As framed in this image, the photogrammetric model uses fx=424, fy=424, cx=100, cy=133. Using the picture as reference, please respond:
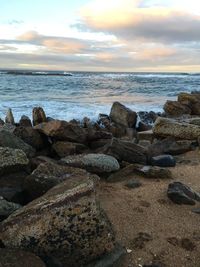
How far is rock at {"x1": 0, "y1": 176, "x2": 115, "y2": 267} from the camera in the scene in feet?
11.3

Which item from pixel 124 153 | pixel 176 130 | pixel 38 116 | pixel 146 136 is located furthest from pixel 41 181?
pixel 38 116

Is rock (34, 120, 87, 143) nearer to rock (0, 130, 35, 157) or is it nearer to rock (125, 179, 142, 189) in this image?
rock (0, 130, 35, 157)

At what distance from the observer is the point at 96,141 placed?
8.60 metres

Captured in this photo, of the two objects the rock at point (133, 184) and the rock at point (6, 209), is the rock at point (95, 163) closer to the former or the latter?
the rock at point (133, 184)

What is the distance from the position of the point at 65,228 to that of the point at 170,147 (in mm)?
4858

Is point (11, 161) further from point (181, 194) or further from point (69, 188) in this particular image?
point (181, 194)

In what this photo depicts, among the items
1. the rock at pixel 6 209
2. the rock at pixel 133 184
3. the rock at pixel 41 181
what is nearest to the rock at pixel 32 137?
the rock at pixel 133 184

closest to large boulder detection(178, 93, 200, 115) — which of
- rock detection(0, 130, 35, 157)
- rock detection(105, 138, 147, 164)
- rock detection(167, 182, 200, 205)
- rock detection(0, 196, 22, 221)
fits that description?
rock detection(105, 138, 147, 164)

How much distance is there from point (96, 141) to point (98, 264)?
509 centimetres

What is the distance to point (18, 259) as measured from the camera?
3.16 m

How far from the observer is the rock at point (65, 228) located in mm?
3459

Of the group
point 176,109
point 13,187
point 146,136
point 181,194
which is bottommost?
point 176,109

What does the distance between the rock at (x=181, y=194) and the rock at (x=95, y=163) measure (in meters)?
1.04

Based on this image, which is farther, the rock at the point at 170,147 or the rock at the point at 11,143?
the rock at the point at 170,147
